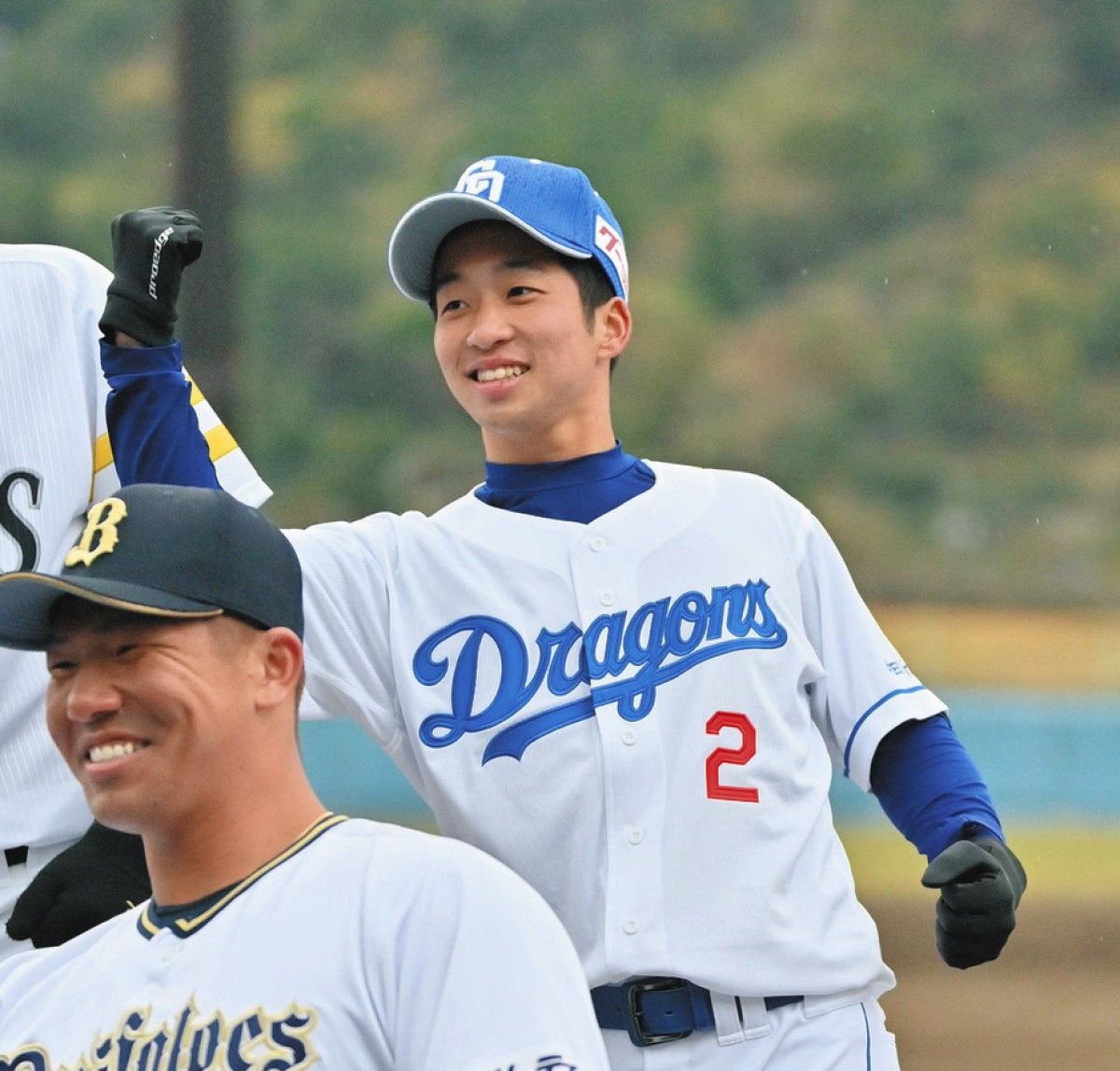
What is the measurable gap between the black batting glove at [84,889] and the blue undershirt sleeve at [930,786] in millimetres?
1001

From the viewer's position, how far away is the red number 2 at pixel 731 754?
263 centimetres

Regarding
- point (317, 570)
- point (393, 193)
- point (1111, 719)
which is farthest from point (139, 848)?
point (393, 193)

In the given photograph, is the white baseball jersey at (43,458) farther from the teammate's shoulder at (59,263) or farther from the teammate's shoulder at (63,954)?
the teammate's shoulder at (63,954)

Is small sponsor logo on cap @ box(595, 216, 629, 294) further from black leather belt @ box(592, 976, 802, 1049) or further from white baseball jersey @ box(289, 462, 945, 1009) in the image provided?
black leather belt @ box(592, 976, 802, 1049)

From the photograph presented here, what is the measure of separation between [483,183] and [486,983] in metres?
1.40

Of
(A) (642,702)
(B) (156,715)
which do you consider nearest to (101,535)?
(B) (156,715)

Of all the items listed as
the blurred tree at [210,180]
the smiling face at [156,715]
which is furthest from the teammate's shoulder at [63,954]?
the blurred tree at [210,180]

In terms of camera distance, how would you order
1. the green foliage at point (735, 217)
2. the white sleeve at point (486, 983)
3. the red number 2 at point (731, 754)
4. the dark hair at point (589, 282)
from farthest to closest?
the green foliage at point (735, 217), the dark hair at point (589, 282), the red number 2 at point (731, 754), the white sleeve at point (486, 983)

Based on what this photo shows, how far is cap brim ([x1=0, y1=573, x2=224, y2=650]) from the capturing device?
1.88 meters

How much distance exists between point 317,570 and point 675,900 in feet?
2.11

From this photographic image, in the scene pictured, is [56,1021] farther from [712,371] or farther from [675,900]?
[712,371]

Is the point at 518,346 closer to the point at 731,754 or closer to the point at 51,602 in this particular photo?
the point at 731,754

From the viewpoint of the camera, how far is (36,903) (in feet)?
8.51

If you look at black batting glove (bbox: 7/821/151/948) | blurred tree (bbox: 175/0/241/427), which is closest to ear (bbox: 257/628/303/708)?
black batting glove (bbox: 7/821/151/948)
